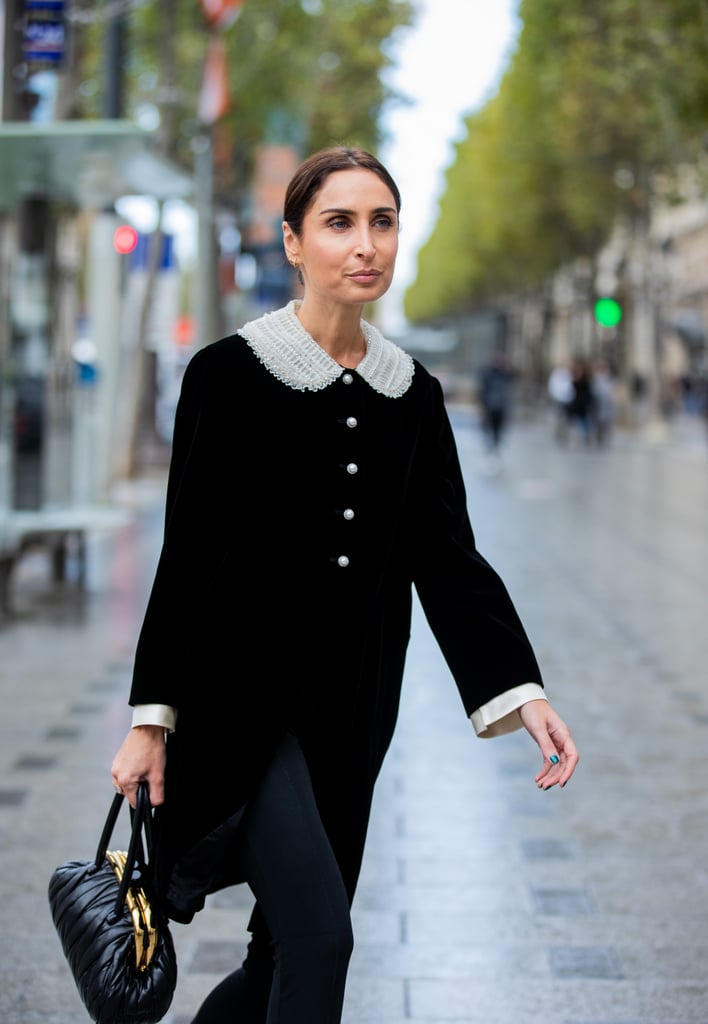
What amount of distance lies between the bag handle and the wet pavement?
4.56ft

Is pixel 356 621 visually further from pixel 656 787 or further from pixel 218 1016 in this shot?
pixel 656 787

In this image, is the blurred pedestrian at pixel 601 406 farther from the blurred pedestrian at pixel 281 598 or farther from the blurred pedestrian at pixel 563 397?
the blurred pedestrian at pixel 281 598

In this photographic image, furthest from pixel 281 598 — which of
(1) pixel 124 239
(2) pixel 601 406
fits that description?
(2) pixel 601 406

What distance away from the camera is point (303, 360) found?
2.81 m

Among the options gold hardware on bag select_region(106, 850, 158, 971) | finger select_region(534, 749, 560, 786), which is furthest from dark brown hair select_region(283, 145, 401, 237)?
gold hardware on bag select_region(106, 850, 158, 971)

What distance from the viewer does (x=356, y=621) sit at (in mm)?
2787

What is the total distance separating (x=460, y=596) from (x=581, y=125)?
3923 cm

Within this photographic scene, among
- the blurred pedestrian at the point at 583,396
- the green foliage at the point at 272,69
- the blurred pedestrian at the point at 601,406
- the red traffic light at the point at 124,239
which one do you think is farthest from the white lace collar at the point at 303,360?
the blurred pedestrian at the point at 583,396

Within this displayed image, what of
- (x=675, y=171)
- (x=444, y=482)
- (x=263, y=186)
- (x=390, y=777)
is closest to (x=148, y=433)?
(x=263, y=186)

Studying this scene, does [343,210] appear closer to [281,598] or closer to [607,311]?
[281,598]

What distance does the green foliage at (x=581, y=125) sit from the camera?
29684mm

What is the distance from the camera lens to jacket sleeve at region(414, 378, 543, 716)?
290 centimetres

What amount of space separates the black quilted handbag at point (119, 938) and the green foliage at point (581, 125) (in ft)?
75.4

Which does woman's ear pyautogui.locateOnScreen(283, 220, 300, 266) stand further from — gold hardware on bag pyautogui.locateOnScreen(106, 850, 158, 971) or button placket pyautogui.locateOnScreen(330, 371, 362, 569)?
gold hardware on bag pyautogui.locateOnScreen(106, 850, 158, 971)
